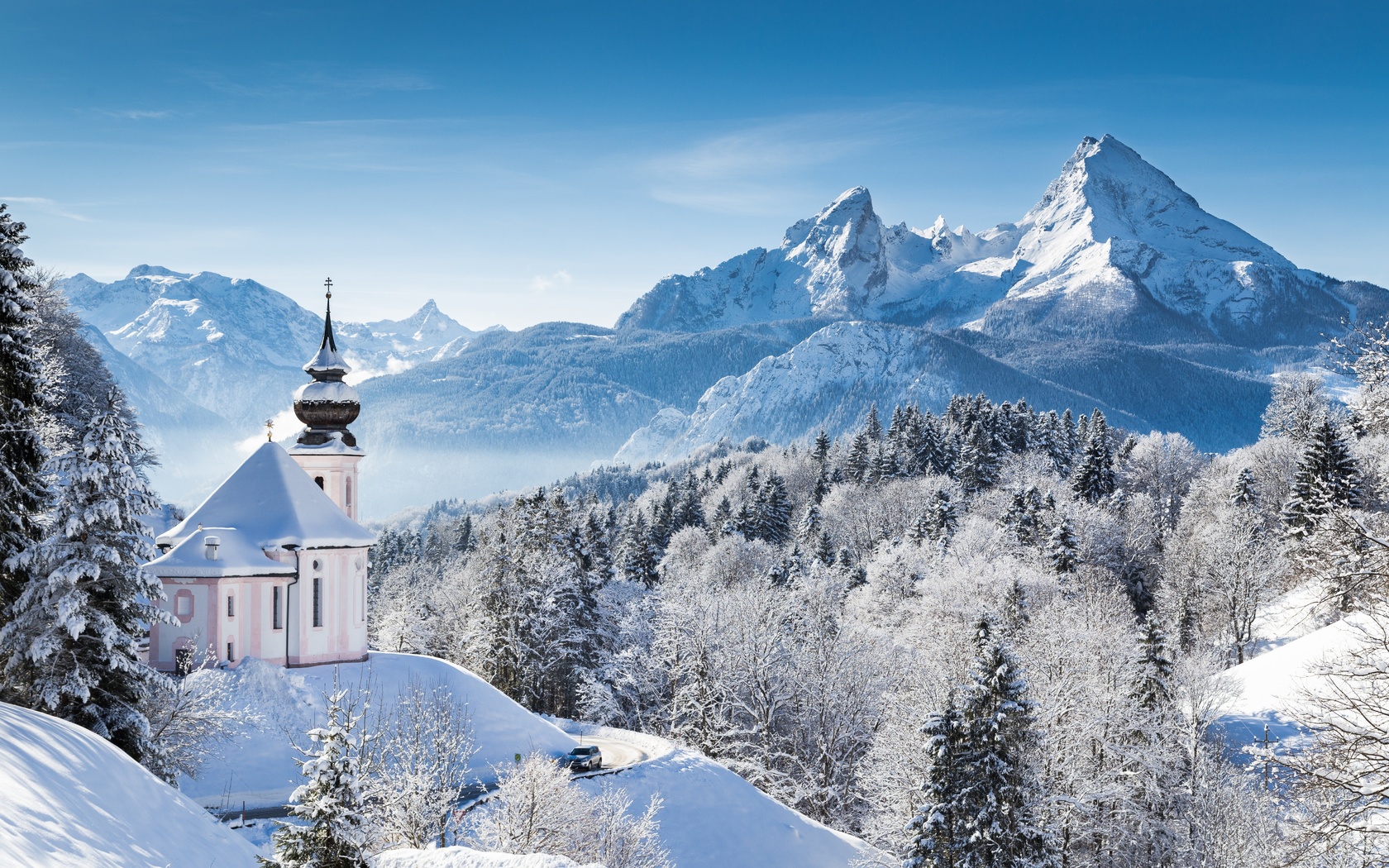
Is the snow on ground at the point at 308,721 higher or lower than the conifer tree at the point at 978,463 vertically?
lower

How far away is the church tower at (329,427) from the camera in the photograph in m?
45.0

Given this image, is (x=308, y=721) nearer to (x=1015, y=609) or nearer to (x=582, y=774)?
(x=582, y=774)

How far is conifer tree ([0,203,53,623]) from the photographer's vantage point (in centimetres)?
2172

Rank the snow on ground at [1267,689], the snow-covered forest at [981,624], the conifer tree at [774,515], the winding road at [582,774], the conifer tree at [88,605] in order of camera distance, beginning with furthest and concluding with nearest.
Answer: the conifer tree at [774,515] → the snow on ground at [1267,689] → the winding road at [582,774] → the snow-covered forest at [981,624] → the conifer tree at [88,605]

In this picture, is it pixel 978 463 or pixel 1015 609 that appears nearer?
pixel 1015 609

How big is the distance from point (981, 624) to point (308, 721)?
1987 centimetres

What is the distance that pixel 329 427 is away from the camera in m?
46.2

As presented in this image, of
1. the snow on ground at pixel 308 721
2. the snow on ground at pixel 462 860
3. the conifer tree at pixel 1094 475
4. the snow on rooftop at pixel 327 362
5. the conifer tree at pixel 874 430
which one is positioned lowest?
the snow on ground at pixel 308 721

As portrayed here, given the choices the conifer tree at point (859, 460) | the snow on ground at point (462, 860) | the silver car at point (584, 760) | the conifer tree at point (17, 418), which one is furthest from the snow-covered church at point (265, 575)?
the conifer tree at point (859, 460)

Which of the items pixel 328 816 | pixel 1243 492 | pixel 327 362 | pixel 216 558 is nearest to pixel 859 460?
pixel 1243 492

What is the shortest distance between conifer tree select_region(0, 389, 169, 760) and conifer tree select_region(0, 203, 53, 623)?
22.4 inches

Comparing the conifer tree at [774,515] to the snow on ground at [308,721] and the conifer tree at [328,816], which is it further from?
the conifer tree at [328,816]

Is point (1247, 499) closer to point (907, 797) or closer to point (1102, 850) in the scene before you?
point (1102, 850)

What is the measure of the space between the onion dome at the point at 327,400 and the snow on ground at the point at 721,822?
20.3 meters
